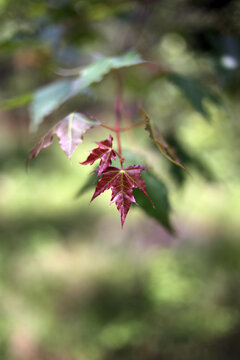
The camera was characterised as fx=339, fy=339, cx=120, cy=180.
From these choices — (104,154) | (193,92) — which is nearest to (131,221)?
(193,92)

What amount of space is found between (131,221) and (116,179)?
3.67 m

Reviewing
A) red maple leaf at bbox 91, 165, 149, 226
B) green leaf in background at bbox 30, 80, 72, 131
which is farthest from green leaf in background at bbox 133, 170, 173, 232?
green leaf in background at bbox 30, 80, 72, 131

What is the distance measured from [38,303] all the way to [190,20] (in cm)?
254

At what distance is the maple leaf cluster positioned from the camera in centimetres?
36

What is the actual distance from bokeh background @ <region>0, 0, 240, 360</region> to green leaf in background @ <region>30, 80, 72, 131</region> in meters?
0.03

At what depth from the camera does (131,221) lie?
400 cm

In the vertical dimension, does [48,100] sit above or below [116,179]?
above

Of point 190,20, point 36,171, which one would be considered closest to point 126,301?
point 190,20

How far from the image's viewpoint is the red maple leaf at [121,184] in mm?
357

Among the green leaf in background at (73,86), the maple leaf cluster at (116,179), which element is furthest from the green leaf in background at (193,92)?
the maple leaf cluster at (116,179)

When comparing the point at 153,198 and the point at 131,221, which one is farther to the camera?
the point at 131,221

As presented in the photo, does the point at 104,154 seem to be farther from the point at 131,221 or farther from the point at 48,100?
the point at 131,221

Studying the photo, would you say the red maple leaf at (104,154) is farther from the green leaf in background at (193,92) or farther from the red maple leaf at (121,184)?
the green leaf in background at (193,92)

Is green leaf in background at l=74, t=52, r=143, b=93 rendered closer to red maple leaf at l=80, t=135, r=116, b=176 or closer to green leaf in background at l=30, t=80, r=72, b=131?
green leaf in background at l=30, t=80, r=72, b=131
